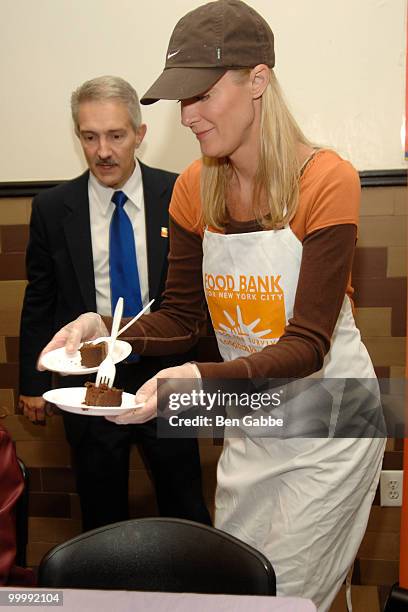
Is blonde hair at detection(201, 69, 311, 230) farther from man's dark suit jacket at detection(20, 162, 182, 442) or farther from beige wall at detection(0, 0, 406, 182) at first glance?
beige wall at detection(0, 0, 406, 182)

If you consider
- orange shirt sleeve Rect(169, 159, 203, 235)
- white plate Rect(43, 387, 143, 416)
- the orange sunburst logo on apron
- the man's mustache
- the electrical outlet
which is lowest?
the electrical outlet

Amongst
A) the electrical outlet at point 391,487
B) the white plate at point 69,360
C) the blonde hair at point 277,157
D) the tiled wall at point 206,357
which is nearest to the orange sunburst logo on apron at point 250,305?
the blonde hair at point 277,157

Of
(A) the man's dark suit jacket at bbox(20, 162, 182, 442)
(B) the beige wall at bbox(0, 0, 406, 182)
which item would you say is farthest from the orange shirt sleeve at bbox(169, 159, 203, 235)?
(B) the beige wall at bbox(0, 0, 406, 182)

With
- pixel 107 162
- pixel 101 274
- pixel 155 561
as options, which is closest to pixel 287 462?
pixel 155 561

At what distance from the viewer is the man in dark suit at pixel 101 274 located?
2.06 metres

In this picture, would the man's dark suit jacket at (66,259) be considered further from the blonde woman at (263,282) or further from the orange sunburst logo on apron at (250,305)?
the orange sunburst logo on apron at (250,305)

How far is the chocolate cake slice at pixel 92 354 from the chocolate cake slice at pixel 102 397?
0.22 ft

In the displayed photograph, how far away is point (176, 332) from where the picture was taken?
1.57 meters

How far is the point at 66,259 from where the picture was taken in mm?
2123

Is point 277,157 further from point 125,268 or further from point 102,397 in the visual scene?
point 125,268

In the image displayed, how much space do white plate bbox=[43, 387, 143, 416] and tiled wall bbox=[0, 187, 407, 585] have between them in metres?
1.12

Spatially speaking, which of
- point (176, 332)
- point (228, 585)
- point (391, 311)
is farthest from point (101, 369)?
point (391, 311)

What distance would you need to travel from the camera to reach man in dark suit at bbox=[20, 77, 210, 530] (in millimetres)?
2062

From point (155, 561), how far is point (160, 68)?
1.51 metres
